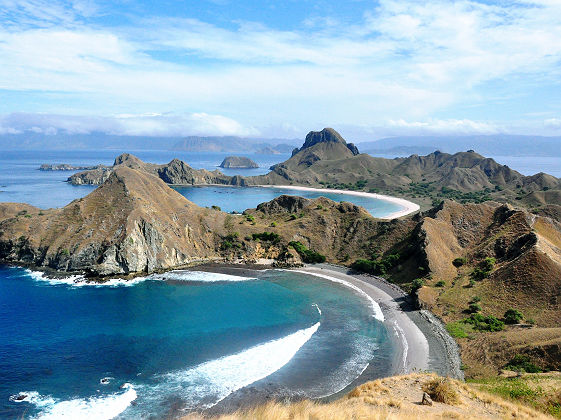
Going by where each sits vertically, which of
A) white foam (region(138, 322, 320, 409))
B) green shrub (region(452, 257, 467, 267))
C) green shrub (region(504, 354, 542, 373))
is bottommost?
white foam (region(138, 322, 320, 409))

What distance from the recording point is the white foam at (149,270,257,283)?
70500mm

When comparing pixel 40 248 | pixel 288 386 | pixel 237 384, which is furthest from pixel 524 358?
pixel 40 248

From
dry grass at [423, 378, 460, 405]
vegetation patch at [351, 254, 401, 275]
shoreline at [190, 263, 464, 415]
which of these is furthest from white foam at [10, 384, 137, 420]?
vegetation patch at [351, 254, 401, 275]

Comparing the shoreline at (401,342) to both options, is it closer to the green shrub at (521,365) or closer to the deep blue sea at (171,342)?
the deep blue sea at (171,342)

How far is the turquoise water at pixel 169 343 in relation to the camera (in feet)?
117

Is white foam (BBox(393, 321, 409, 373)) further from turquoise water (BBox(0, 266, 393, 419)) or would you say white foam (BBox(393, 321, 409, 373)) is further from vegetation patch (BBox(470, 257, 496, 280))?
vegetation patch (BBox(470, 257, 496, 280))

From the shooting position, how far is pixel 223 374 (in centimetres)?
3956

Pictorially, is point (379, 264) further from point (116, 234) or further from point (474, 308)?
point (116, 234)

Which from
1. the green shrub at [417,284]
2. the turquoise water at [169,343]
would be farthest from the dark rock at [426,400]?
the green shrub at [417,284]

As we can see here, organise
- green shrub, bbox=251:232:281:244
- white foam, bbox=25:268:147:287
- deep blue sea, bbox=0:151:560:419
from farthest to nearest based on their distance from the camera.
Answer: green shrub, bbox=251:232:281:244
white foam, bbox=25:268:147:287
deep blue sea, bbox=0:151:560:419

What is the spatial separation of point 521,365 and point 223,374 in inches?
1202

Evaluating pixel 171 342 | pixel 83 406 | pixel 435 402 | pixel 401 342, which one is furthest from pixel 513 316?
pixel 83 406

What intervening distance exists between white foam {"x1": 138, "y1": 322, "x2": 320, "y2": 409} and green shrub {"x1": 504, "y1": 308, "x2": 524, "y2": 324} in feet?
87.6

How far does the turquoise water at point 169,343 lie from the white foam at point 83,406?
0.11m
